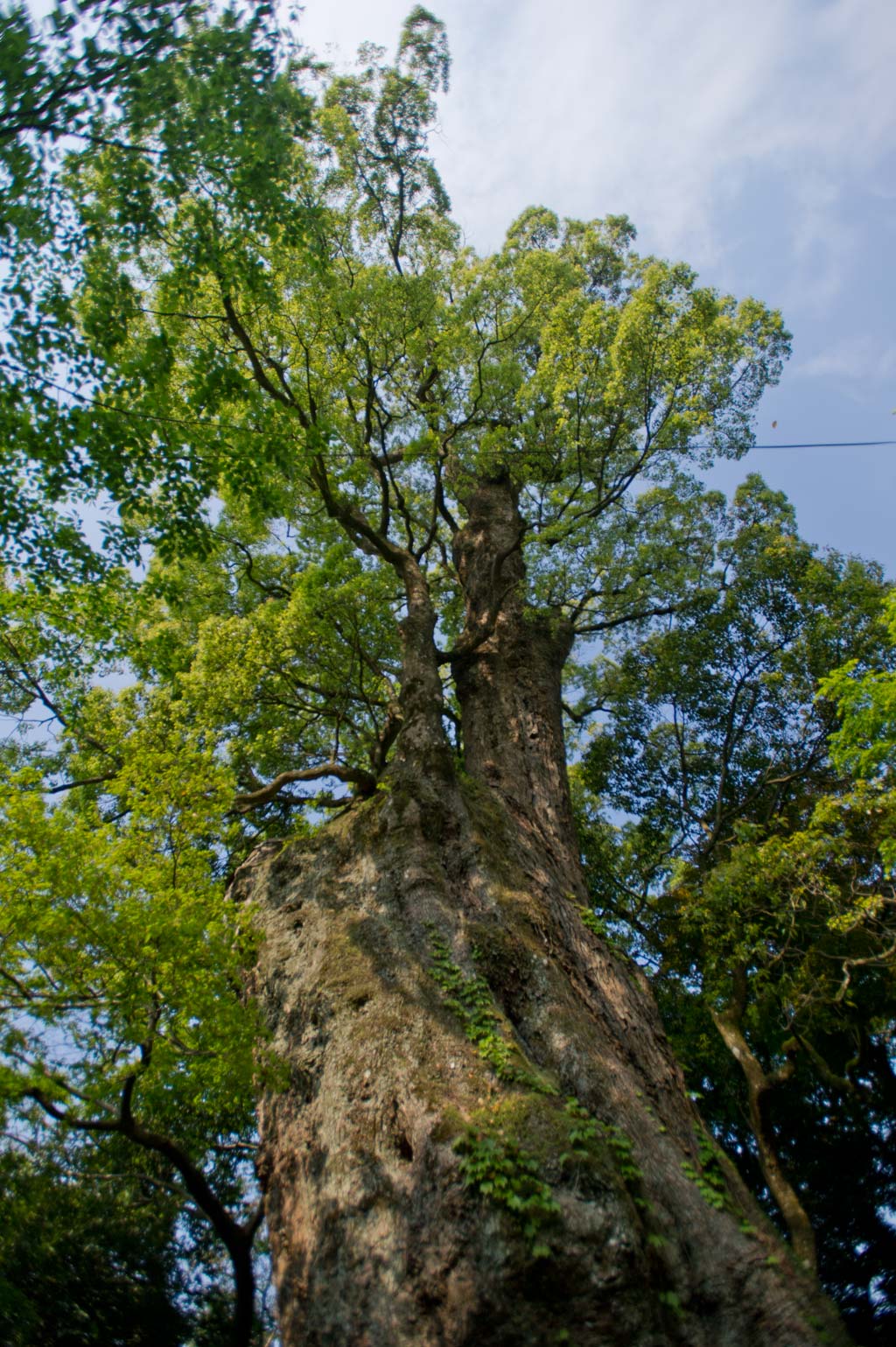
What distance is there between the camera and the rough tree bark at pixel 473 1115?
360cm

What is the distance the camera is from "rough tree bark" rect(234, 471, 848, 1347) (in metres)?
3.60

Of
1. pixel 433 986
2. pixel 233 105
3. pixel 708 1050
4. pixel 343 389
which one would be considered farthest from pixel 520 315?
pixel 708 1050

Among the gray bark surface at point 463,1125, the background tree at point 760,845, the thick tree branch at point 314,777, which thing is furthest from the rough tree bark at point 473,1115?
the background tree at point 760,845

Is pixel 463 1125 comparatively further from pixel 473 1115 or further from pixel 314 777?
pixel 314 777

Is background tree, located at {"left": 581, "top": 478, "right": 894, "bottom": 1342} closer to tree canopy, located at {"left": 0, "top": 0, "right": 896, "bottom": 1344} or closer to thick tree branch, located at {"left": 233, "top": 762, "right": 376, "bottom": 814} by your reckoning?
tree canopy, located at {"left": 0, "top": 0, "right": 896, "bottom": 1344}

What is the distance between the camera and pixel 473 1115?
4172 mm

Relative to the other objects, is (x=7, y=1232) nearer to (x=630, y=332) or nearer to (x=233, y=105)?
(x=233, y=105)

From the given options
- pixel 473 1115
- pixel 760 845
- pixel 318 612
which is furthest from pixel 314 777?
pixel 760 845

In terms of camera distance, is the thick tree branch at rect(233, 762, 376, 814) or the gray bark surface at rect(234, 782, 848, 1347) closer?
the gray bark surface at rect(234, 782, 848, 1347)

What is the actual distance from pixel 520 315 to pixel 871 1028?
1095cm

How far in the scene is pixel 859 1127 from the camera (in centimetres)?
1237

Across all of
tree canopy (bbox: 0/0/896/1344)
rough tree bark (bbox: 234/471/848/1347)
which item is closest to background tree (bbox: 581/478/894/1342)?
tree canopy (bbox: 0/0/896/1344)

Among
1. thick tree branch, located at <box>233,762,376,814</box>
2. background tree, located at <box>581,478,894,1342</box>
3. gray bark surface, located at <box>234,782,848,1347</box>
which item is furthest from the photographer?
background tree, located at <box>581,478,894,1342</box>

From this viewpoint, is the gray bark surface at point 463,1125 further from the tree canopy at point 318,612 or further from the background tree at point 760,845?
the background tree at point 760,845
